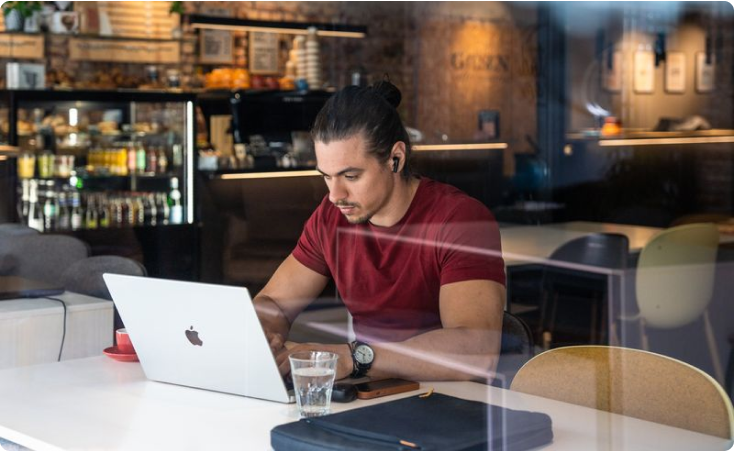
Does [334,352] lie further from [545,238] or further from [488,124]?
[488,124]

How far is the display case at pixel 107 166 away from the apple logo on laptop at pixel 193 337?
3.20m

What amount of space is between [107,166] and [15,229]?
2.38ft

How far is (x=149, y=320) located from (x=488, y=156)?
4.85m

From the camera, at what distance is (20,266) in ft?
15.0

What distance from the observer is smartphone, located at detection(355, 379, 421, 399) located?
204cm

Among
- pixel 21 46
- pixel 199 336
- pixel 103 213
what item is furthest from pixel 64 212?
pixel 199 336

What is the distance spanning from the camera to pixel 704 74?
209 inches

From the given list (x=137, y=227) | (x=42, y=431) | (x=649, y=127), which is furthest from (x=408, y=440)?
(x=649, y=127)

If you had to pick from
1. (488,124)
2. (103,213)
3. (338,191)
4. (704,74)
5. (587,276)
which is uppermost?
(704,74)

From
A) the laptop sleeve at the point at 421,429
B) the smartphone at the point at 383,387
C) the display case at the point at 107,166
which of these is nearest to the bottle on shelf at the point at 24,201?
the display case at the point at 107,166

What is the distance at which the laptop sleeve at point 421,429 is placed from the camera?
1606mm

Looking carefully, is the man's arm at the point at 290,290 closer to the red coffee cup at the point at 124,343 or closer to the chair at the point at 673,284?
the red coffee cup at the point at 124,343

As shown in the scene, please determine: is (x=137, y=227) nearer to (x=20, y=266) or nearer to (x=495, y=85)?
(x=20, y=266)

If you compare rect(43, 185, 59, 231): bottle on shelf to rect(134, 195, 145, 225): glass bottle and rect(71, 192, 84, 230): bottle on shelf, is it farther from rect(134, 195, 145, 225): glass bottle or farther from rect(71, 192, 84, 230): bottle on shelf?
rect(134, 195, 145, 225): glass bottle
